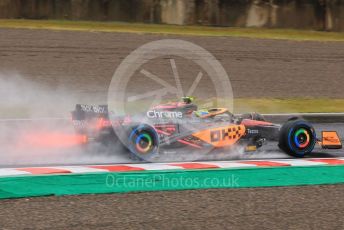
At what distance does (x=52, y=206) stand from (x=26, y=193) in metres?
0.42

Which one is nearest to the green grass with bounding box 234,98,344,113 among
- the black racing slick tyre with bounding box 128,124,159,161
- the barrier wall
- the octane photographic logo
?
the octane photographic logo

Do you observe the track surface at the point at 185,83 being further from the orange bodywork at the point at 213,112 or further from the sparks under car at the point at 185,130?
the orange bodywork at the point at 213,112

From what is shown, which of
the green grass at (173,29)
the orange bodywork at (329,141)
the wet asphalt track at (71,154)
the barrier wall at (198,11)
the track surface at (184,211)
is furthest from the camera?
the barrier wall at (198,11)

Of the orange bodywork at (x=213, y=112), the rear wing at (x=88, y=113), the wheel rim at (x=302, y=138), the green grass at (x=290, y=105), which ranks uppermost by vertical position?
the rear wing at (x=88, y=113)

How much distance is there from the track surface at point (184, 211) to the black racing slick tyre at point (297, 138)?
5.56ft

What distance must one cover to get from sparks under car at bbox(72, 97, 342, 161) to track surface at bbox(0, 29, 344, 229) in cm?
132

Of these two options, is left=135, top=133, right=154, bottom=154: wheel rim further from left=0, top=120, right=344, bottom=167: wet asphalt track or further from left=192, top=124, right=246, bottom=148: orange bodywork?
left=192, top=124, right=246, bottom=148: orange bodywork

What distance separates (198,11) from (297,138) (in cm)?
1525

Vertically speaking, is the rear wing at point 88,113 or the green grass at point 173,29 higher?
the green grass at point 173,29

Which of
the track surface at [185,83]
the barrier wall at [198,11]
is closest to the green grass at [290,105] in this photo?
the track surface at [185,83]

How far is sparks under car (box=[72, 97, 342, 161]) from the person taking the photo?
6.82m

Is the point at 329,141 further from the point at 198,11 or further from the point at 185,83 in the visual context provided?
the point at 198,11

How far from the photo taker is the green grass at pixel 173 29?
2048cm

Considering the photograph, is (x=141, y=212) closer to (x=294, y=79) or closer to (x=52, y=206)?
(x=52, y=206)
